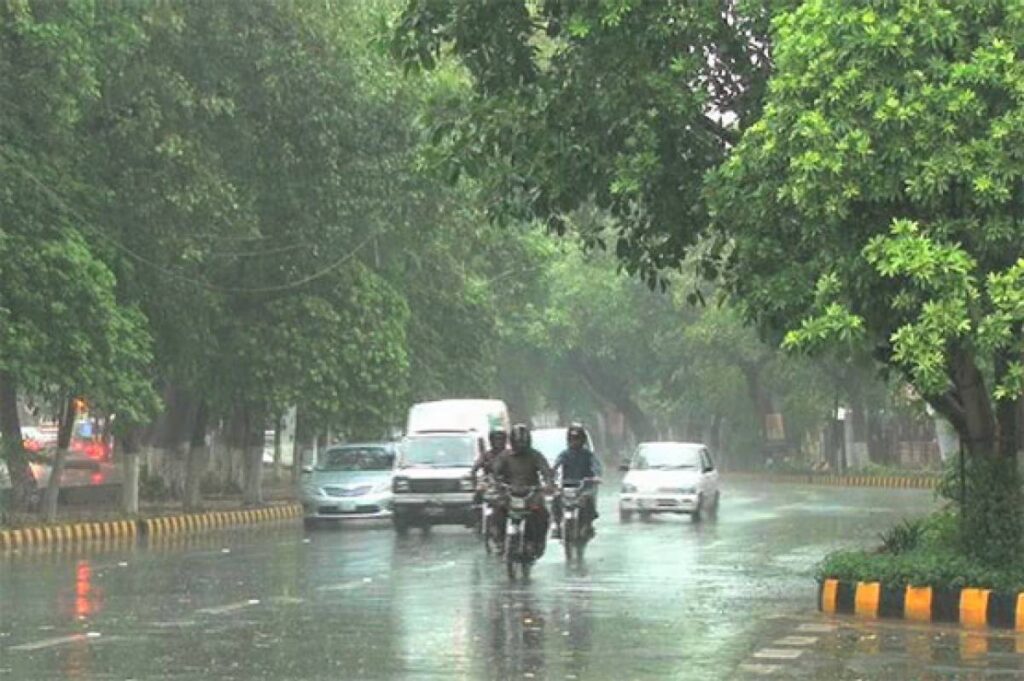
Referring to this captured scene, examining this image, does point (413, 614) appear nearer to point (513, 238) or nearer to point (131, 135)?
point (131, 135)

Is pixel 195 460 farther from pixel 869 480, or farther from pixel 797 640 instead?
pixel 869 480

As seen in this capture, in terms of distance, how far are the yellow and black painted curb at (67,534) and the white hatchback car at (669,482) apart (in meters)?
9.50

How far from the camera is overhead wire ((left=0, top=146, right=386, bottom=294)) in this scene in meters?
24.2

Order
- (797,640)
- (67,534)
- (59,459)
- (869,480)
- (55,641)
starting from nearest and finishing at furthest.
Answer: (55,641)
(797,640)
(67,534)
(59,459)
(869,480)

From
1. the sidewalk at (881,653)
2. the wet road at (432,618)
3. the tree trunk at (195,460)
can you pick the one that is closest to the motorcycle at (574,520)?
the wet road at (432,618)

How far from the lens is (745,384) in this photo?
201 ft

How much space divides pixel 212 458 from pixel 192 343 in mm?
16349

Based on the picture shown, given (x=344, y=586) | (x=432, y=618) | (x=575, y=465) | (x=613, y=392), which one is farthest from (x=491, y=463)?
(x=613, y=392)

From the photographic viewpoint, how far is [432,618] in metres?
13.2

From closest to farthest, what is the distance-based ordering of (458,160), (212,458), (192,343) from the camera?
(458,160), (192,343), (212,458)

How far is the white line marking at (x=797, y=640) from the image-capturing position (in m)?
11.9

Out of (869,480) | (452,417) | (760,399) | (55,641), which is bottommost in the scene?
(55,641)

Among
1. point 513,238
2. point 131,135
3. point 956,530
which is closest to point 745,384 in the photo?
point 513,238

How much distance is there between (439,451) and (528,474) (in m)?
9.38
